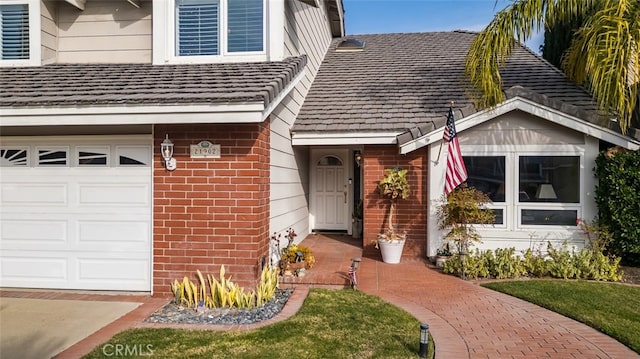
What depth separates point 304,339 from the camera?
482cm

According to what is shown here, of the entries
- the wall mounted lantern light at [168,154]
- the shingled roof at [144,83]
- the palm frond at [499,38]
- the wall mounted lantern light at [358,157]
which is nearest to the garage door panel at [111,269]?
the wall mounted lantern light at [168,154]

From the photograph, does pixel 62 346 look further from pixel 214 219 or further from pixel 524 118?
pixel 524 118

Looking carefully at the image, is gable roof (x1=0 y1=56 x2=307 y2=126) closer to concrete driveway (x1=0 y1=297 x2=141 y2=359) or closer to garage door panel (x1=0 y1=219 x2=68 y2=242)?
garage door panel (x1=0 y1=219 x2=68 y2=242)

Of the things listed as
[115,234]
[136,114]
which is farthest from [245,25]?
[115,234]

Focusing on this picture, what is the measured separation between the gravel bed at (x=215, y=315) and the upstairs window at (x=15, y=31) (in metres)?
5.75

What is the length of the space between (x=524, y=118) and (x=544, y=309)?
425 cm

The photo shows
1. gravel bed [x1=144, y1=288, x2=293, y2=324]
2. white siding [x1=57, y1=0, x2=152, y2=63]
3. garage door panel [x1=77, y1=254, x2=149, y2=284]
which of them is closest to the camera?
gravel bed [x1=144, y1=288, x2=293, y2=324]

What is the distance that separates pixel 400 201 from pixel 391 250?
1.19 m

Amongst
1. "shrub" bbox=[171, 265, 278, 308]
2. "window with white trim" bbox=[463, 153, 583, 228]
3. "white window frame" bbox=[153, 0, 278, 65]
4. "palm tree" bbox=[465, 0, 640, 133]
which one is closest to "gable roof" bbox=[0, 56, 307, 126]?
"white window frame" bbox=[153, 0, 278, 65]

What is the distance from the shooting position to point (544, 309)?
20.1ft

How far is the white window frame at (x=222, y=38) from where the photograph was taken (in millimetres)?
7395

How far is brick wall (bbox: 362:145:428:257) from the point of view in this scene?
362 inches

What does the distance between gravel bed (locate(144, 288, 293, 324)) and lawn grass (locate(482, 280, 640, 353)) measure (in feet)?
13.3

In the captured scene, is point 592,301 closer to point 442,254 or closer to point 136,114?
point 442,254
